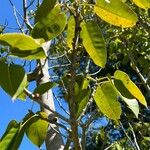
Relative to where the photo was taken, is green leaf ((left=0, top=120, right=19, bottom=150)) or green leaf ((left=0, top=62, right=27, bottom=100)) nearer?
green leaf ((left=0, top=62, right=27, bottom=100))

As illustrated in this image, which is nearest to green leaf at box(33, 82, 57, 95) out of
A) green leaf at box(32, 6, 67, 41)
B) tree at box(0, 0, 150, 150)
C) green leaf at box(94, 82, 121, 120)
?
tree at box(0, 0, 150, 150)

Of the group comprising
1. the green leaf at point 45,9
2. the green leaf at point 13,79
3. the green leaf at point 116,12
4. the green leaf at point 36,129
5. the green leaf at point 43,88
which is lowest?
the green leaf at point 36,129

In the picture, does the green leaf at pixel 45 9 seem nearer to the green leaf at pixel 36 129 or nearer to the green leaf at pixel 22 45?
the green leaf at pixel 22 45

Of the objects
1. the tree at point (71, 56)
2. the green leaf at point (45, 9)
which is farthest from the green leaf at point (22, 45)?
the green leaf at point (45, 9)

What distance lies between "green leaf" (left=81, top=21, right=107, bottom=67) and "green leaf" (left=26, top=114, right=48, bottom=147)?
0.24m

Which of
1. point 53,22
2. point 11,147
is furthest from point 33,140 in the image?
point 53,22

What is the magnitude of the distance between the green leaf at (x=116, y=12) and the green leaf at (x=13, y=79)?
0.64ft

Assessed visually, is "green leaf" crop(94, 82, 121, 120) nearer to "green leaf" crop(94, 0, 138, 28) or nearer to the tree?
the tree

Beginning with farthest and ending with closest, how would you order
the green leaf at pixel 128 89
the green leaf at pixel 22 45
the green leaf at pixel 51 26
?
the green leaf at pixel 128 89 < the green leaf at pixel 51 26 < the green leaf at pixel 22 45

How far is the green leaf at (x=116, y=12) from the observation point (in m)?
0.89

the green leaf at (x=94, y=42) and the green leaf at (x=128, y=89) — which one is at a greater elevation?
the green leaf at (x=94, y=42)

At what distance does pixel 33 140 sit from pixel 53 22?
0.32 meters

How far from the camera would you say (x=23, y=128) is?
1.01 metres

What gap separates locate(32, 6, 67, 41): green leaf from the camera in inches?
33.9
